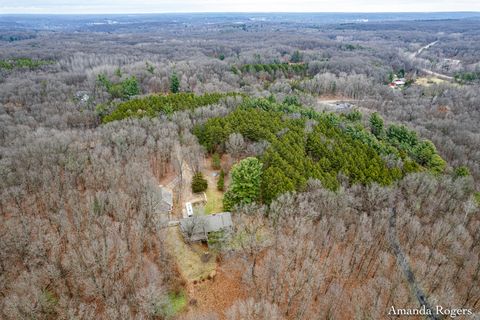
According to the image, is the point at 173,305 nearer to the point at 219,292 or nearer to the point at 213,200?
the point at 219,292

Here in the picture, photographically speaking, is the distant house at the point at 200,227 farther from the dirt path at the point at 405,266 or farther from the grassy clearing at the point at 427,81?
the grassy clearing at the point at 427,81

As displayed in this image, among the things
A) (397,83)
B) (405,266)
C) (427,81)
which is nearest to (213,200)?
(405,266)

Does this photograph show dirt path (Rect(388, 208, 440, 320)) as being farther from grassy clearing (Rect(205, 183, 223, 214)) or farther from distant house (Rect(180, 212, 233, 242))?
grassy clearing (Rect(205, 183, 223, 214))

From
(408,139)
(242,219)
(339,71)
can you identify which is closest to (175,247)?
(242,219)

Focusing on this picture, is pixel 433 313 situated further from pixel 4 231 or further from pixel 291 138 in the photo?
pixel 4 231

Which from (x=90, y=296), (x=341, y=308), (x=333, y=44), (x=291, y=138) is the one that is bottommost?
(x=341, y=308)

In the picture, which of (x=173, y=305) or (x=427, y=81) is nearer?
(x=173, y=305)

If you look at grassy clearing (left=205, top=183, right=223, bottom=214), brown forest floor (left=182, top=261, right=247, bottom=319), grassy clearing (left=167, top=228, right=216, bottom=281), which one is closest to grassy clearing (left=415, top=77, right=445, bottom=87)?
grassy clearing (left=205, top=183, right=223, bottom=214)
